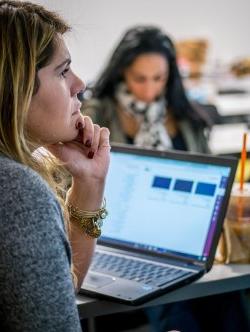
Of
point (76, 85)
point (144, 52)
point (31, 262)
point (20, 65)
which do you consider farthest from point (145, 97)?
point (31, 262)

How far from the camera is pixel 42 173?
99 cm

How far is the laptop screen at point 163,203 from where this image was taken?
1.22 meters

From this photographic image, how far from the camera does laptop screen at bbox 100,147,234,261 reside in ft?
4.02

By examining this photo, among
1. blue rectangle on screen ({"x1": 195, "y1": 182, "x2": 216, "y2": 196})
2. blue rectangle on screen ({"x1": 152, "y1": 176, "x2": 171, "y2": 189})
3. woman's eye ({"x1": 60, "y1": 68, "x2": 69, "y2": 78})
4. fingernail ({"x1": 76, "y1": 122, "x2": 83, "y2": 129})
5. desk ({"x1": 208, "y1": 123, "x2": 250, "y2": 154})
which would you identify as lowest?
desk ({"x1": 208, "y1": 123, "x2": 250, "y2": 154})

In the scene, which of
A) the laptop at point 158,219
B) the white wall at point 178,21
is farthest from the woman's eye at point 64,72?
the white wall at point 178,21

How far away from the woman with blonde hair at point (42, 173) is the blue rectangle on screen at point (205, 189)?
207mm

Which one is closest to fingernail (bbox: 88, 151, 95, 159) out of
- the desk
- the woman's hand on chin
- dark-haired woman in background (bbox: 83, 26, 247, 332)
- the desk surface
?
the woman's hand on chin

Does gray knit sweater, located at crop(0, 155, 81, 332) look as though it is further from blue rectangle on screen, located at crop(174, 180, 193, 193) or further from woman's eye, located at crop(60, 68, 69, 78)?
blue rectangle on screen, located at crop(174, 180, 193, 193)

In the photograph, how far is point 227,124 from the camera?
3680mm

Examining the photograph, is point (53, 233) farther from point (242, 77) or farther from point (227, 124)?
point (242, 77)

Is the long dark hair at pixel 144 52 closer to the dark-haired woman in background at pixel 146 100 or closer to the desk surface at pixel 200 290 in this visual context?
the dark-haired woman in background at pixel 146 100

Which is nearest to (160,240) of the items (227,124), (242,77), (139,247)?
(139,247)

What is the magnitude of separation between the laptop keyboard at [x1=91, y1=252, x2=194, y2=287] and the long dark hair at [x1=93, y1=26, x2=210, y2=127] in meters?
1.08

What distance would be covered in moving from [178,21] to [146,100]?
289 centimetres
